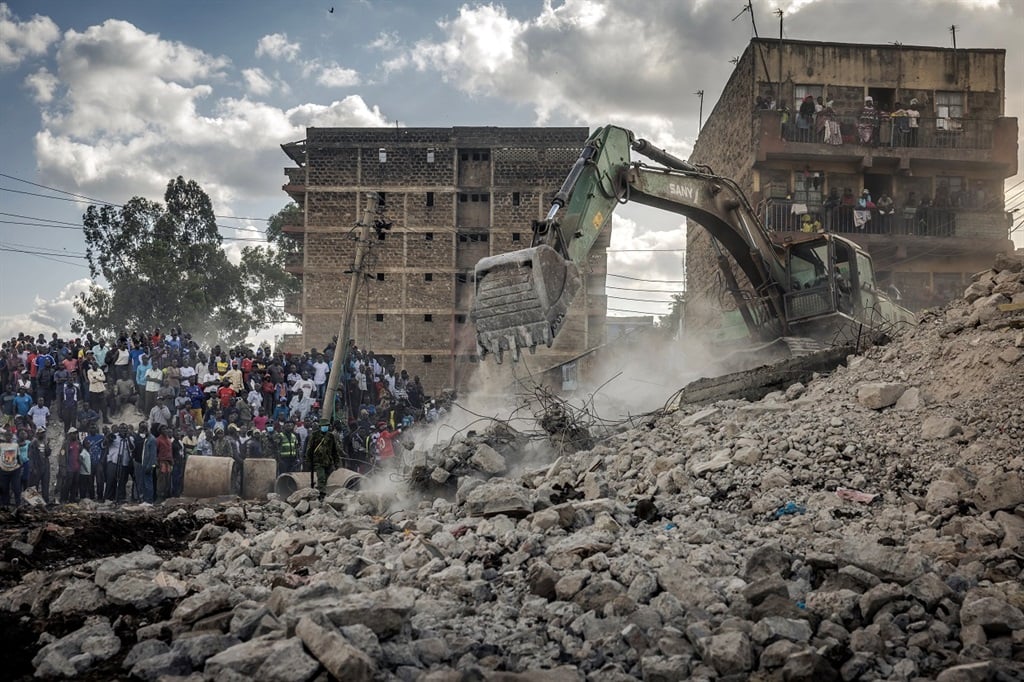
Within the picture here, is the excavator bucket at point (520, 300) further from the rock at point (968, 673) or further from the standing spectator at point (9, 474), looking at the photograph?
the standing spectator at point (9, 474)

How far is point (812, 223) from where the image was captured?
22391 millimetres

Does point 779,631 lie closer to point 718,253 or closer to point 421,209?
point 718,253

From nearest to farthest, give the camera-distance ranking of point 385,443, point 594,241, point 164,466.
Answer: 1. point 594,241
2. point 164,466
3. point 385,443

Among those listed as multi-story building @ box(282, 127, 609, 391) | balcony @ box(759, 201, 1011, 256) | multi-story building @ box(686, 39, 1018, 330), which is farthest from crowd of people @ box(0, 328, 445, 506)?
balcony @ box(759, 201, 1011, 256)

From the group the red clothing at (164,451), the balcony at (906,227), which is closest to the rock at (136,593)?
the red clothing at (164,451)

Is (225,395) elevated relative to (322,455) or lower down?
Answer: elevated

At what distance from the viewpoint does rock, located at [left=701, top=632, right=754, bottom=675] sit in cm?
371

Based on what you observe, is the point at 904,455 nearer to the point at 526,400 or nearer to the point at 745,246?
the point at 526,400

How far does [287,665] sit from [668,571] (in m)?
2.17

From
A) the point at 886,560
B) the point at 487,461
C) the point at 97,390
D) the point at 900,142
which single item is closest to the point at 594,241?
the point at 487,461

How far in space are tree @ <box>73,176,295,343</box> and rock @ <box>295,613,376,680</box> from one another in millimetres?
30717

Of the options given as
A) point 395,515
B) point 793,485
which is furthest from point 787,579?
Result: point 395,515

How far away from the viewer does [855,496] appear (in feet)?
20.1

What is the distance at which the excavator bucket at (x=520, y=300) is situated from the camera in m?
8.34
